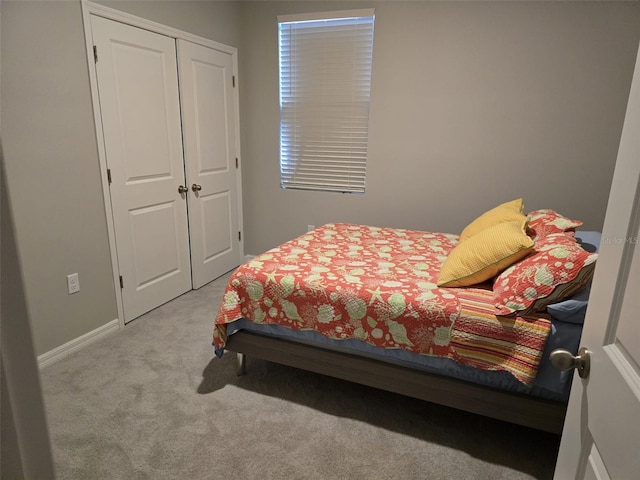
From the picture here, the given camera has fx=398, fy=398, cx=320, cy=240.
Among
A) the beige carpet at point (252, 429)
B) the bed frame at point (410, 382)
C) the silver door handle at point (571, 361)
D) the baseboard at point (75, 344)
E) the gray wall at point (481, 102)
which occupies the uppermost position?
the gray wall at point (481, 102)

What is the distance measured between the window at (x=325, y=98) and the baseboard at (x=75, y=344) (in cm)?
209

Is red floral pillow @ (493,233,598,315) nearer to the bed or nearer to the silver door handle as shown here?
the bed

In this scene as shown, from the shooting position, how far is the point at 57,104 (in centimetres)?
229

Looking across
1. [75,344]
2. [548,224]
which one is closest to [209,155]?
[75,344]

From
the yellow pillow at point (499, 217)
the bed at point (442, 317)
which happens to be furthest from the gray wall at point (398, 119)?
the bed at point (442, 317)

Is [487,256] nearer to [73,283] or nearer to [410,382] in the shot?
[410,382]

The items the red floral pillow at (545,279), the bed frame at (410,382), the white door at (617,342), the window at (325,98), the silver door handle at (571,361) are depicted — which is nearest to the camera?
the white door at (617,342)

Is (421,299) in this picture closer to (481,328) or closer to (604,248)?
(481,328)

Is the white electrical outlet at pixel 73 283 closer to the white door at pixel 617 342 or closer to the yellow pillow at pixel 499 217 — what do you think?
the yellow pillow at pixel 499 217

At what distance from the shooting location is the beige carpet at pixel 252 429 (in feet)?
5.60

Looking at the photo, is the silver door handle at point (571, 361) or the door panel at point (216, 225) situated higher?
the silver door handle at point (571, 361)

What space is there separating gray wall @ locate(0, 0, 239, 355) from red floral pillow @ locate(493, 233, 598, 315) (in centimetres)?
245

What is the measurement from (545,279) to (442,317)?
0.44 metres

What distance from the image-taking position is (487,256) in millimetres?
1928
